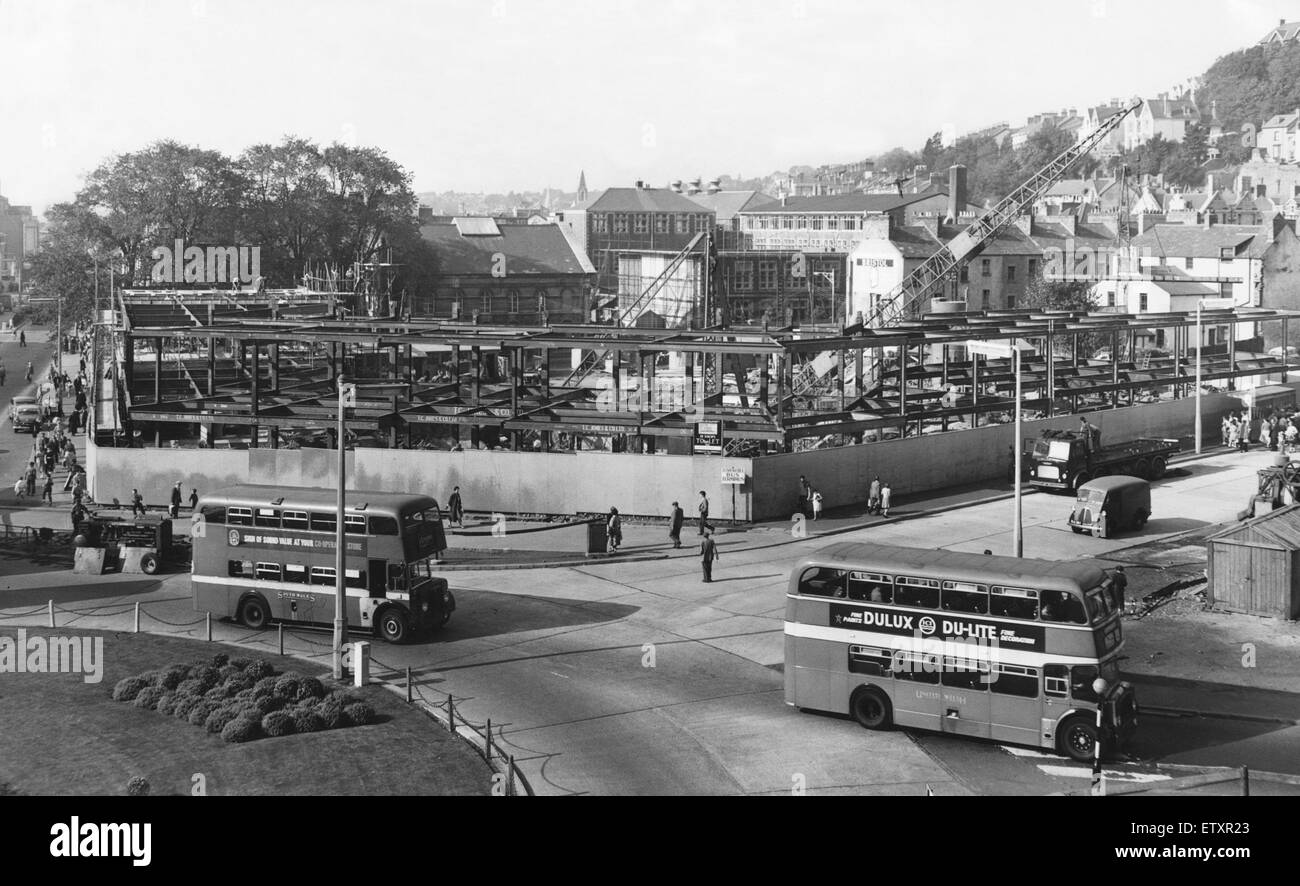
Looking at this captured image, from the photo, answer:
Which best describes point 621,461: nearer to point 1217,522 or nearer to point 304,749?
point 1217,522

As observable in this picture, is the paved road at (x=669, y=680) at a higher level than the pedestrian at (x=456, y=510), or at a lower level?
lower

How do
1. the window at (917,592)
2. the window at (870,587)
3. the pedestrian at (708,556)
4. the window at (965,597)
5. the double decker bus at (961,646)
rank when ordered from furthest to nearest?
1. the pedestrian at (708,556)
2. the window at (870,587)
3. the window at (917,592)
4. the window at (965,597)
5. the double decker bus at (961,646)

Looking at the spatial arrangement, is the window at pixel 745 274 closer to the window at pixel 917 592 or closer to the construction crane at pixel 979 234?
the construction crane at pixel 979 234

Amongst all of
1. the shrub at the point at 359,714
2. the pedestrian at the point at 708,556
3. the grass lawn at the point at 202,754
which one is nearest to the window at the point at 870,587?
the grass lawn at the point at 202,754

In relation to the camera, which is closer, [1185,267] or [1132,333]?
[1132,333]

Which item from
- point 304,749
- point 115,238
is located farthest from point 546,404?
point 115,238

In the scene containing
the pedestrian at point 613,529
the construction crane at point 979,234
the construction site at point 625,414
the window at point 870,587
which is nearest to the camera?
the window at point 870,587
